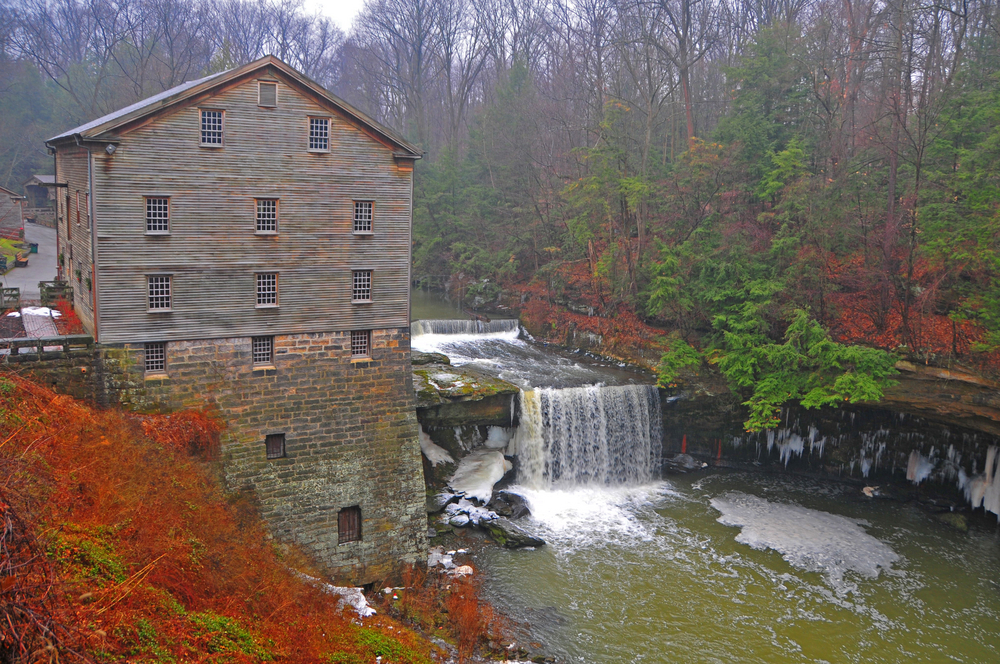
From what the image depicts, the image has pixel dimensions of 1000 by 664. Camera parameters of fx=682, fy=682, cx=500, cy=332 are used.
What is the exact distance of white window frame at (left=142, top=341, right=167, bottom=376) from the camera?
59.0ft

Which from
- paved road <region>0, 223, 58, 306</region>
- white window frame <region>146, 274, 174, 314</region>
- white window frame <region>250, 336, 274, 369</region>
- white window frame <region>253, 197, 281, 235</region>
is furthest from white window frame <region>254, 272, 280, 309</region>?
paved road <region>0, 223, 58, 306</region>

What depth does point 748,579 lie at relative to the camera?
67.7ft

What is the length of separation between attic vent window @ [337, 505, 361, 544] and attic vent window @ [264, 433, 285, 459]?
98.5 inches

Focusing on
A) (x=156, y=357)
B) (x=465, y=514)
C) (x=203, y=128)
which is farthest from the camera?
(x=465, y=514)

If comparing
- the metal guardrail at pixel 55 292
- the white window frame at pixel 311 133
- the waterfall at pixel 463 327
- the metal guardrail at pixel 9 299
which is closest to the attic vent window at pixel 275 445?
the white window frame at pixel 311 133

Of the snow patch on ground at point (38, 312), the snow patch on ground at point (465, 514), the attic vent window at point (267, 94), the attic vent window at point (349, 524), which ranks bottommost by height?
the snow patch on ground at point (465, 514)

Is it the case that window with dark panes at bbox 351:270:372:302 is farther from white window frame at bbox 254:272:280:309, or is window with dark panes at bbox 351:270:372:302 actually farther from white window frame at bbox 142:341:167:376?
white window frame at bbox 142:341:167:376

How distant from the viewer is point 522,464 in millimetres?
26562

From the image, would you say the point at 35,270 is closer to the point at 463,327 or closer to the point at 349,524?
the point at 463,327

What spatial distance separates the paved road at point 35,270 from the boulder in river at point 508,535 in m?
17.9

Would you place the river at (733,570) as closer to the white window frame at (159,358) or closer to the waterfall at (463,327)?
the white window frame at (159,358)

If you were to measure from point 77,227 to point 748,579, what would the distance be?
76.6 feet

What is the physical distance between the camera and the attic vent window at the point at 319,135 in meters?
19.2

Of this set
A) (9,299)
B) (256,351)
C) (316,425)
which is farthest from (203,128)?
(9,299)
